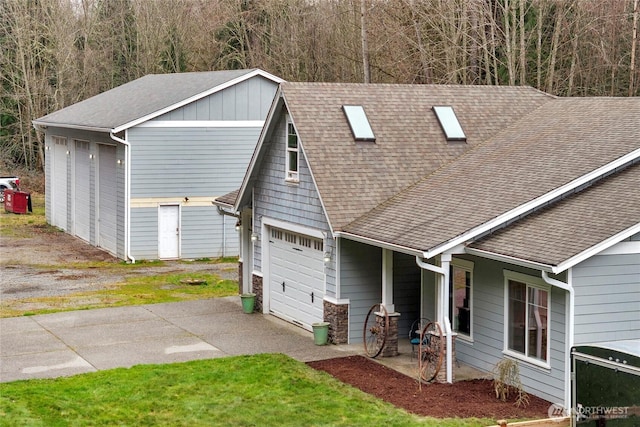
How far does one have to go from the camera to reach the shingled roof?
2061 centimetres

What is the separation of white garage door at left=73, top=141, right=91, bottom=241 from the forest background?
2.75m

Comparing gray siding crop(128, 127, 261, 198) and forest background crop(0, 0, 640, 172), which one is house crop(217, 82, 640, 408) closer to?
gray siding crop(128, 127, 261, 198)

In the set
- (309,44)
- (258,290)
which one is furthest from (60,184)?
(258,290)

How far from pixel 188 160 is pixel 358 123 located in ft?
42.5

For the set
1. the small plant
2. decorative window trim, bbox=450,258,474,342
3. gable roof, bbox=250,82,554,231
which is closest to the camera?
the small plant

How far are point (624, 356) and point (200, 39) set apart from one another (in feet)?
162

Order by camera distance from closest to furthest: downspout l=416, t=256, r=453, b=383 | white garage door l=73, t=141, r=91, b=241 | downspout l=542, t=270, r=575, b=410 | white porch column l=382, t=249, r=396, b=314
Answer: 1. downspout l=542, t=270, r=575, b=410
2. downspout l=416, t=256, r=453, b=383
3. white porch column l=382, t=249, r=396, b=314
4. white garage door l=73, t=141, r=91, b=241

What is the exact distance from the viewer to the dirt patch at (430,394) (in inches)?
618

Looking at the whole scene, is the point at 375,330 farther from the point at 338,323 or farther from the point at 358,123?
the point at 358,123

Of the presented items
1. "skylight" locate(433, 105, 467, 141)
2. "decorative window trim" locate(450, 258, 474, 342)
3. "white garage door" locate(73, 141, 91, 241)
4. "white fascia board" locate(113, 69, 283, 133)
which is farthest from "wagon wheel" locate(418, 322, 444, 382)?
"white garage door" locate(73, 141, 91, 241)

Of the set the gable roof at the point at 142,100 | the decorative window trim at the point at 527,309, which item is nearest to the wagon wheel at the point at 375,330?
the decorative window trim at the point at 527,309

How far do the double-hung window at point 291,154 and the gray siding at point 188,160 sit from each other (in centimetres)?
1203

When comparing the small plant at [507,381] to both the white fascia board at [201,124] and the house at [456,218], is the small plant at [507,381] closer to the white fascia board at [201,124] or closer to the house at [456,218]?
the house at [456,218]

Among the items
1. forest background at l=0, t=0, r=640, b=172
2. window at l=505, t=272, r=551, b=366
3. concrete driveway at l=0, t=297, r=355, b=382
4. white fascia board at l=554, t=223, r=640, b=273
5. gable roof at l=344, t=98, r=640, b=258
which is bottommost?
concrete driveway at l=0, t=297, r=355, b=382
